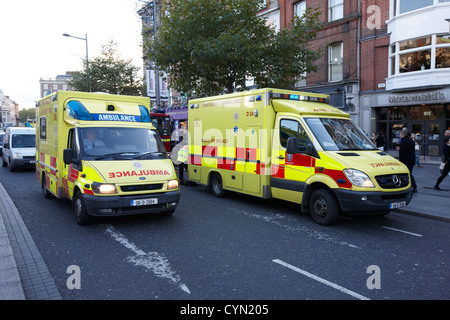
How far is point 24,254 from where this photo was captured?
17.5 feet

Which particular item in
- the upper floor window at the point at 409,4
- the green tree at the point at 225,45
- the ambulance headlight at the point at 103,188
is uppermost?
the upper floor window at the point at 409,4

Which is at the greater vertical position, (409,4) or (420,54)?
(409,4)

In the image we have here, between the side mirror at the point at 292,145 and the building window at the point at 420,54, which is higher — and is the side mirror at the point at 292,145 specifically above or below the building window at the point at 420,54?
below

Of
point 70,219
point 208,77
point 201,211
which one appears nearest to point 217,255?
point 201,211

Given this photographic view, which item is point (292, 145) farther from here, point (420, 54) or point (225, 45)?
point (420, 54)

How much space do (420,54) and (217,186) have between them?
13875 mm

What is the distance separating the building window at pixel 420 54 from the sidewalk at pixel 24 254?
9.71 m

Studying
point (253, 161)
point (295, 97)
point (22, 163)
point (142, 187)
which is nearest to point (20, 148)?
point (22, 163)

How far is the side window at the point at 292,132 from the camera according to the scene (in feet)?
25.1

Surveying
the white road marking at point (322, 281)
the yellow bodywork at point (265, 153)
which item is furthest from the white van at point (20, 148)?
the white road marking at point (322, 281)

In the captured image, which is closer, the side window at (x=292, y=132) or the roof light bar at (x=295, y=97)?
the side window at (x=292, y=132)

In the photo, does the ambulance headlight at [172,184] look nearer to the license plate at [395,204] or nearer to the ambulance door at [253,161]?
the ambulance door at [253,161]

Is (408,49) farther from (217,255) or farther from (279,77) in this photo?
(217,255)

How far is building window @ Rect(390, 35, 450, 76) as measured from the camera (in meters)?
17.1
